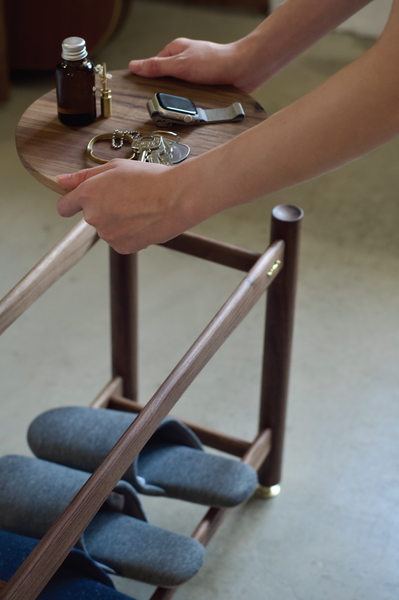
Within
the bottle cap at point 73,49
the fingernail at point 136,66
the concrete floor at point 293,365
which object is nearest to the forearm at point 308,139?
the bottle cap at point 73,49

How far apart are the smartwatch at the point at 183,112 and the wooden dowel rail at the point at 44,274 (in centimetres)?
25

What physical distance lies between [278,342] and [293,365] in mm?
515

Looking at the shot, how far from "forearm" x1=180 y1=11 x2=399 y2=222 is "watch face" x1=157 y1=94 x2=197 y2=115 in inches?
7.4

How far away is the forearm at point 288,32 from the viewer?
0.97m

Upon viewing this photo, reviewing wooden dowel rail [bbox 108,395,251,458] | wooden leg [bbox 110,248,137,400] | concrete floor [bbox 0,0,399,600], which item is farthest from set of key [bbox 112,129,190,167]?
concrete floor [bbox 0,0,399,600]

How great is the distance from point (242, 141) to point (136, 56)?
7.96 ft

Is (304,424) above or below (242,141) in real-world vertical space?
below

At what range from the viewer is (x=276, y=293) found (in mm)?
1226

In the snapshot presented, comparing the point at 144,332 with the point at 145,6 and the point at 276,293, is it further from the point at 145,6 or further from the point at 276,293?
the point at 145,6

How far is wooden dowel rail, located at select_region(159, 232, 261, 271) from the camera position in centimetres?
116

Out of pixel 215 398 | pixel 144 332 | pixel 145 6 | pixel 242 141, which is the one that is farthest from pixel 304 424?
pixel 145 6

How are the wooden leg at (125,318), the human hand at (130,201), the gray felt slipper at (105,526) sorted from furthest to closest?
the wooden leg at (125,318), the gray felt slipper at (105,526), the human hand at (130,201)

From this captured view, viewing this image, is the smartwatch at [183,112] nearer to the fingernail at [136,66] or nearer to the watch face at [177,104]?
the watch face at [177,104]

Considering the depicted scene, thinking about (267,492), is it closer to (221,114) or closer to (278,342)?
(278,342)
